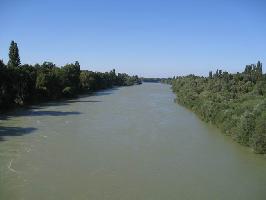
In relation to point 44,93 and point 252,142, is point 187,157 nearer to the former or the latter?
point 252,142

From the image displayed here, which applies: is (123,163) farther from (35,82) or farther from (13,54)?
(13,54)

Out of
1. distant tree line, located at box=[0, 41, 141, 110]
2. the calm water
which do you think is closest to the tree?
distant tree line, located at box=[0, 41, 141, 110]

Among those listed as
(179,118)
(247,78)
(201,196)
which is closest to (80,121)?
(179,118)

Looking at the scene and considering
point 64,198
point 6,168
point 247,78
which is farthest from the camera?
point 247,78

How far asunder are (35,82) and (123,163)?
3382 cm

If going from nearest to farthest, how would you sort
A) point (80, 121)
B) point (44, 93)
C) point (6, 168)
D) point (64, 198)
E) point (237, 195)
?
point (64, 198), point (237, 195), point (6, 168), point (80, 121), point (44, 93)

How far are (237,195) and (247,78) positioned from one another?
142ft

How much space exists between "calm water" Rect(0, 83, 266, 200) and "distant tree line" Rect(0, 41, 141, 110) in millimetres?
10046

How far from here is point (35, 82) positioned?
169ft

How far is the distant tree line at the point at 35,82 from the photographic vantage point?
4166cm

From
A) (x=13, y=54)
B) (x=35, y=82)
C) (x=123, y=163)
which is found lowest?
(x=123, y=163)

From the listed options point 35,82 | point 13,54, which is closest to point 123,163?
point 35,82

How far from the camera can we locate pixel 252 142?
2370 centimetres

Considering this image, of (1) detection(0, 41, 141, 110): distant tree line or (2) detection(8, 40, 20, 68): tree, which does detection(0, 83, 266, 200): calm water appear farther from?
(2) detection(8, 40, 20, 68): tree
